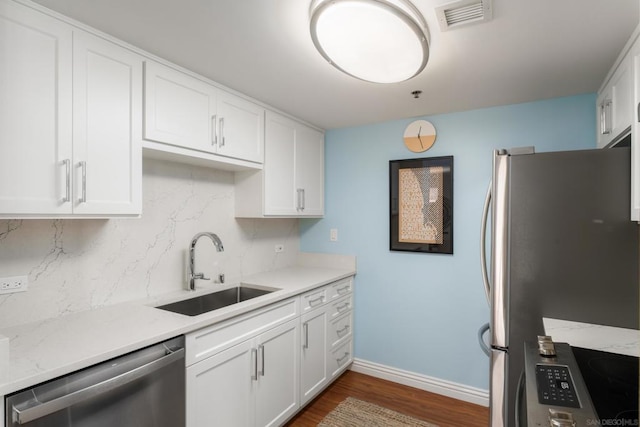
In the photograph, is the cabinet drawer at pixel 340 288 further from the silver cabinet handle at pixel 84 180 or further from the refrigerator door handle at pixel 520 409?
the silver cabinet handle at pixel 84 180

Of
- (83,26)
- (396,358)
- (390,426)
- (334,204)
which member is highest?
(83,26)

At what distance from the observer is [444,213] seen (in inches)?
107

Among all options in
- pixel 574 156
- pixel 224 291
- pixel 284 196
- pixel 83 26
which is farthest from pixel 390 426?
pixel 83 26

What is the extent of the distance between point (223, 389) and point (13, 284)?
1070mm

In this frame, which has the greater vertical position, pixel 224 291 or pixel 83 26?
pixel 83 26

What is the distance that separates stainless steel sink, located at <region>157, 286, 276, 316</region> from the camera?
6.88ft

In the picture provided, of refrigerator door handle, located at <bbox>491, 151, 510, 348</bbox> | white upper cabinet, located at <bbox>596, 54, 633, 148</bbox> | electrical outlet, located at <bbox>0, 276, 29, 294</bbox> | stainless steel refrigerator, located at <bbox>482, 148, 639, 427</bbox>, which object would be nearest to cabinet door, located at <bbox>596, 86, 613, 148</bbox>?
white upper cabinet, located at <bbox>596, 54, 633, 148</bbox>

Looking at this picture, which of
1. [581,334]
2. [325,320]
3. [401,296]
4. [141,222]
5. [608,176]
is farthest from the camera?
[401,296]

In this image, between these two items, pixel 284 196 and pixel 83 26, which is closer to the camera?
pixel 83 26

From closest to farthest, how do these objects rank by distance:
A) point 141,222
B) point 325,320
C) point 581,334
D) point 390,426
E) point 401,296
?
point 581,334
point 141,222
point 390,426
point 325,320
point 401,296

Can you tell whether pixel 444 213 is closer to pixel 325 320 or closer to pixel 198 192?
pixel 325 320

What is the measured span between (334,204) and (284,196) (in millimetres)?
676

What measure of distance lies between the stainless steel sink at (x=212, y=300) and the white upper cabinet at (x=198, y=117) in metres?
0.91

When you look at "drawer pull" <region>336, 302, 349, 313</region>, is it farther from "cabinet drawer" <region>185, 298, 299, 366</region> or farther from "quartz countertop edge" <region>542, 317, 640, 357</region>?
"quartz countertop edge" <region>542, 317, 640, 357</region>
